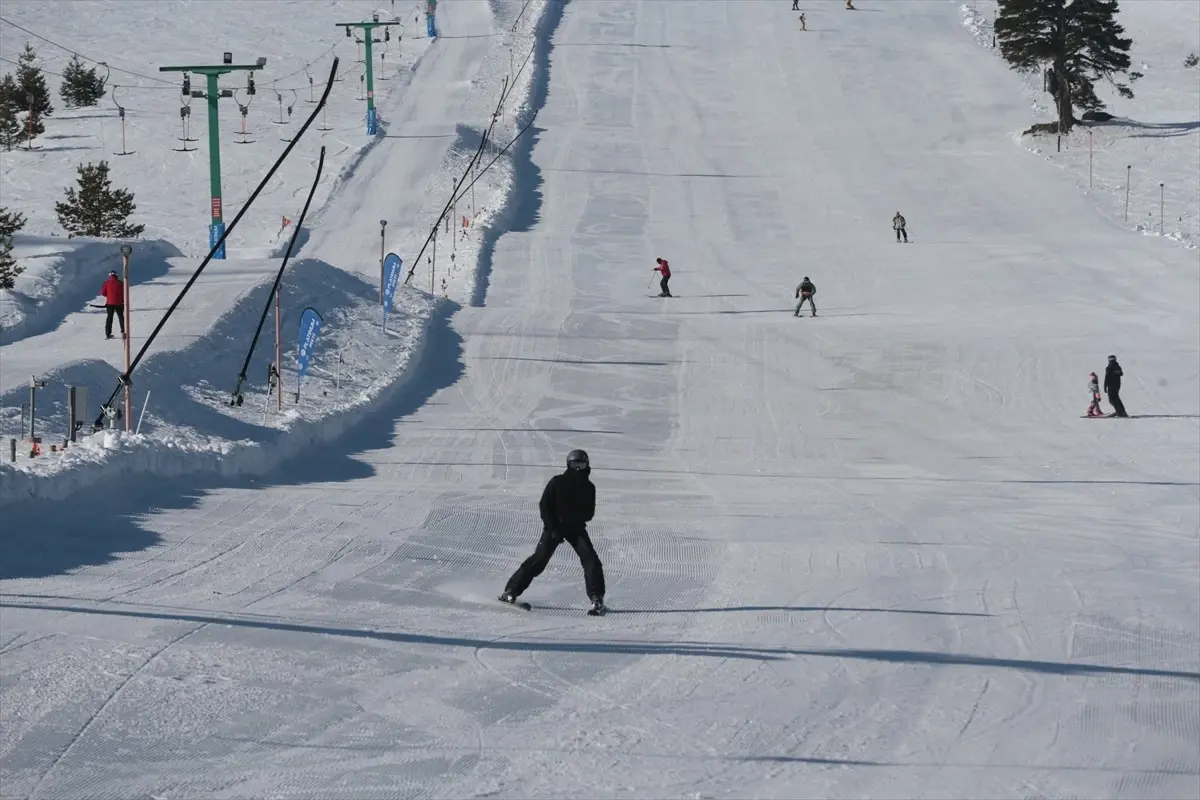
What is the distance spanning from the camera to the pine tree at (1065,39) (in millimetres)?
55438

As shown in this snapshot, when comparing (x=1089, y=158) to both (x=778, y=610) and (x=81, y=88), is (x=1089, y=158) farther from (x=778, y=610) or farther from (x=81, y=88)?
(x=778, y=610)

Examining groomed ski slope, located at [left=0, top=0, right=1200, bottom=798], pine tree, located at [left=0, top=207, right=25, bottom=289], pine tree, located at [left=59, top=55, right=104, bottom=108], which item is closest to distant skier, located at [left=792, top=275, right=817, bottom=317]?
groomed ski slope, located at [left=0, top=0, right=1200, bottom=798]

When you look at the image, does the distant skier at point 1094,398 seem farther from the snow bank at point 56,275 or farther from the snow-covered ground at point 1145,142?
the snow-covered ground at point 1145,142

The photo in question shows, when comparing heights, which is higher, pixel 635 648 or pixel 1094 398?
pixel 1094 398

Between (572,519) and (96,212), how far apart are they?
90.5ft

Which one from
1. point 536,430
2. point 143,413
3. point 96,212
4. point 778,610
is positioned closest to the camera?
point 778,610

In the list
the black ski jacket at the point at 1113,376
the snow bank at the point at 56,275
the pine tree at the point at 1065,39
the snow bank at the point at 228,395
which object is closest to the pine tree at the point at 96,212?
the snow bank at the point at 56,275

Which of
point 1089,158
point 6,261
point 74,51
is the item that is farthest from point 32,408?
point 74,51

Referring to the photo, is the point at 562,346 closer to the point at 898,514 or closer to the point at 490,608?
the point at 898,514

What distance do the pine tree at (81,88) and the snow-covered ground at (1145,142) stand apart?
32687mm

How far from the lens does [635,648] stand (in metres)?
10.4

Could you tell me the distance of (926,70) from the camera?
65500 mm

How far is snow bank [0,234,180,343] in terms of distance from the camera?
952 inches

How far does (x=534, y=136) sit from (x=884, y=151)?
11.6 meters
